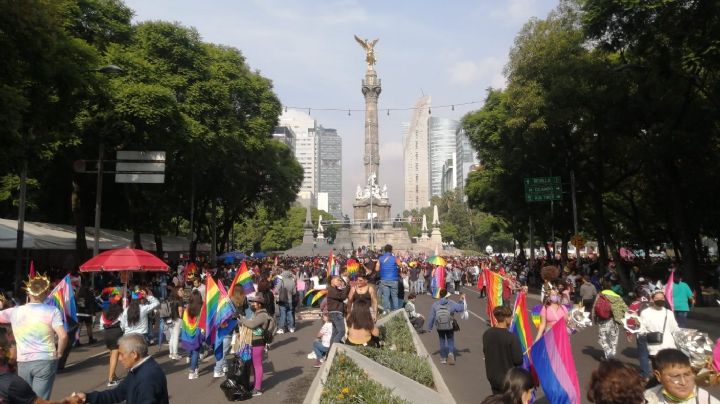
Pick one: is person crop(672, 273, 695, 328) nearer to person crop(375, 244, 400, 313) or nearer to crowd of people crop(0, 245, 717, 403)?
crowd of people crop(0, 245, 717, 403)

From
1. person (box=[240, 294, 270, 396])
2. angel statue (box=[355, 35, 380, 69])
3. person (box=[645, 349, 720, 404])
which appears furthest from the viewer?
angel statue (box=[355, 35, 380, 69])

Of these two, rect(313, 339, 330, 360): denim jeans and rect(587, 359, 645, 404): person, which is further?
rect(313, 339, 330, 360): denim jeans

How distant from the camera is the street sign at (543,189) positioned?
2905 cm

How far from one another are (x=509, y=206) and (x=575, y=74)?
14.7 m

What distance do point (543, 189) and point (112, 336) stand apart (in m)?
23.2

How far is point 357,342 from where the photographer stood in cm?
832

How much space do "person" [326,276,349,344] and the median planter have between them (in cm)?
229

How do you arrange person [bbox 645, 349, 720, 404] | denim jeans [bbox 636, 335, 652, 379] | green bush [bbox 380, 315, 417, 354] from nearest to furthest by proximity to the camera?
person [bbox 645, 349, 720, 404]
denim jeans [bbox 636, 335, 652, 379]
green bush [bbox 380, 315, 417, 354]

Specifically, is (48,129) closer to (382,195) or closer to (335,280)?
(335,280)

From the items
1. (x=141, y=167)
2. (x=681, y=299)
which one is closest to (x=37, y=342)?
(x=681, y=299)

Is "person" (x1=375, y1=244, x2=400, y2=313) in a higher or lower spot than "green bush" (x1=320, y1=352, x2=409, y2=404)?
higher

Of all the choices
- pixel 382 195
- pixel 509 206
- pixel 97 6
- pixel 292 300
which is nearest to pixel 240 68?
pixel 97 6

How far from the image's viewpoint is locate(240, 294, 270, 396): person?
841 centimetres

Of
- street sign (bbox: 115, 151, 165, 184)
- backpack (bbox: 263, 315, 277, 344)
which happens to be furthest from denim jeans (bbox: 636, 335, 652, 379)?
street sign (bbox: 115, 151, 165, 184)
